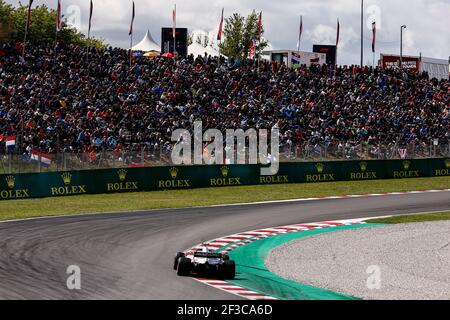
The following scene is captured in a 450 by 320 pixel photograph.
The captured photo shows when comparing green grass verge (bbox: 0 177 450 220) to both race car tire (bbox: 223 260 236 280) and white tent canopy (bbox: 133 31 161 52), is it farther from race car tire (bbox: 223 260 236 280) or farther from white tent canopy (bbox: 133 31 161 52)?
white tent canopy (bbox: 133 31 161 52)

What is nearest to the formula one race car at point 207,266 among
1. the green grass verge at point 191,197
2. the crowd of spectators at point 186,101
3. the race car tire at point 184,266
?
the race car tire at point 184,266

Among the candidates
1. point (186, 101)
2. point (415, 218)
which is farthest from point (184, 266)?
point (186, 101)

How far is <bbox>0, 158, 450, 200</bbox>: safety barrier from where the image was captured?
107ft

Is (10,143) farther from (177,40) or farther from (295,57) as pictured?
(295,57)

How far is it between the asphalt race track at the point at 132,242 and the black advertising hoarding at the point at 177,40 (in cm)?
2825

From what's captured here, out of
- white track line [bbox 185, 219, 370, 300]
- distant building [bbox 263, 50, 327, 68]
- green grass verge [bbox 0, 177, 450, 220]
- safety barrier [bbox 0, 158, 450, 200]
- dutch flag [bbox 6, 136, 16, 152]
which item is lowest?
white track line [bbox 185, 219, 370, 300]

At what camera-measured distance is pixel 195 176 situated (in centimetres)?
3738

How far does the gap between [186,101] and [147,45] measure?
23.9 m

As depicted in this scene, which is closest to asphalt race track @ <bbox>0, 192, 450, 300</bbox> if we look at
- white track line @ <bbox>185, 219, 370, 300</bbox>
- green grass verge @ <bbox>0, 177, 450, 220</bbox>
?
white track line @ <bbox>185, 219, 370, 300</bbox>

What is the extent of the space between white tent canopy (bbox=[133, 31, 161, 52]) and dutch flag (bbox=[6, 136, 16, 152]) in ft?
113

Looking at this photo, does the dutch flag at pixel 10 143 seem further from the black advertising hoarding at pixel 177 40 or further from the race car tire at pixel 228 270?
the black advertising hoarding at pixel 177 40
